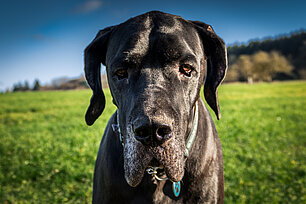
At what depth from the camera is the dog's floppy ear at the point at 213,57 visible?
2240 mm

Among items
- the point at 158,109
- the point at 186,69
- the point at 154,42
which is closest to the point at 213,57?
the point at 186,69

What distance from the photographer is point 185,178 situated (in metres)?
2.09

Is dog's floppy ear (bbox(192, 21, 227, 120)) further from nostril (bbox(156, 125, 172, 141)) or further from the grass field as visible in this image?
the grass field

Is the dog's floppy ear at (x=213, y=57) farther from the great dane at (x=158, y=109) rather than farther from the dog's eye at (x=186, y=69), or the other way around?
the dog's eye at (x=186, y=69)

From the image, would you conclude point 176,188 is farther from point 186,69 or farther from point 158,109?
point 186,69

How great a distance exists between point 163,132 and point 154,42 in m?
0.77

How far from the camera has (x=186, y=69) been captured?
6.35 feet

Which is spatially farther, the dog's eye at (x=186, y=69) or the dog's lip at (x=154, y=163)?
the dog's eye at (x=186, y=69)

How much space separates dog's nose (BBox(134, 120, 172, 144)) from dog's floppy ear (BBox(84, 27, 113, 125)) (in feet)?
3.35

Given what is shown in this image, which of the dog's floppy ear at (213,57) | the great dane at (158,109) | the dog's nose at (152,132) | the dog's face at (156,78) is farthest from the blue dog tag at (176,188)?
the dog's floppy ear at (213,57)

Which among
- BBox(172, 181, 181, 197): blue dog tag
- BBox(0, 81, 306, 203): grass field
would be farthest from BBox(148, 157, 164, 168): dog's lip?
BBox(0, 81, 306, 203): grass field

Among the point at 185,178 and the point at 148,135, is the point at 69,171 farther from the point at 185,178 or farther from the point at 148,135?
the point at 148,135

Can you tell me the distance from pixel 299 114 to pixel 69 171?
1135 cm

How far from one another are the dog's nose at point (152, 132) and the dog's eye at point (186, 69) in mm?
614
